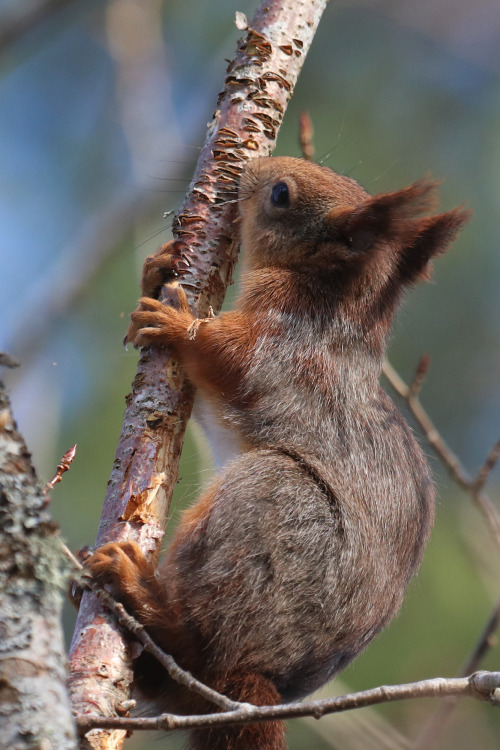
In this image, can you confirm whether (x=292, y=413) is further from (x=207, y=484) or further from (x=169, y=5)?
(x=169, y=5)

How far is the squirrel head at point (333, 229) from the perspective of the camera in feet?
12.0

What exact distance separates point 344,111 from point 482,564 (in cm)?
738

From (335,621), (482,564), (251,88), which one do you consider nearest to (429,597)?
(482,564)

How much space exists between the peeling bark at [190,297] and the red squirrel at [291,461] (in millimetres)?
111

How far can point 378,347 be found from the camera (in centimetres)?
380

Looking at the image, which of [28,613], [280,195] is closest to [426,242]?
[280,195]

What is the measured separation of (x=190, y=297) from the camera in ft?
10.6

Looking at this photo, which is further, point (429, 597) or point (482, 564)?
point (429, 597)

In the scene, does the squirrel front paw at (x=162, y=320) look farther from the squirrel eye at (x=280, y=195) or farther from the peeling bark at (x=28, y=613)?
the peeling bark at (x=28, y=613)

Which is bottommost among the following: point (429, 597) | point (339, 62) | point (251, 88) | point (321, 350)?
point (429, 597)

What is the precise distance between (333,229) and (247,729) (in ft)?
7.20

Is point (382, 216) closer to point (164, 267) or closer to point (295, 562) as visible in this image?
point (164, 267)

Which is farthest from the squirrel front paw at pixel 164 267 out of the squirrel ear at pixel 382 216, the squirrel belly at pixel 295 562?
the squirrel ear at pixel 382 216

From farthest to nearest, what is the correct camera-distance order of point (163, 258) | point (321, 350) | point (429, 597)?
point (429, 597) < point (321, 350) < point (163, 258)
